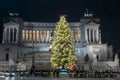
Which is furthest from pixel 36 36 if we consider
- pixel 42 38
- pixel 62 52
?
pixel 62 52

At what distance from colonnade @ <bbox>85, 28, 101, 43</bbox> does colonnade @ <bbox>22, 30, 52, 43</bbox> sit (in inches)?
709

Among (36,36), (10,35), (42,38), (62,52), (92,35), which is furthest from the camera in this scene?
(42,38)

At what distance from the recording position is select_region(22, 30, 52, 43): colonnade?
167500 millimetres

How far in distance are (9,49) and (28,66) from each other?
3683cm

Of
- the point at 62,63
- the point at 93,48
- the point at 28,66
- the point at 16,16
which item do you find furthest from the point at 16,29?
the point at 62,63

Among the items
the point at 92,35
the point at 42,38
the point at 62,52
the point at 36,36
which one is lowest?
the point at 62,52

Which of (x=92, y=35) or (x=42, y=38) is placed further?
(x=42, y=38)

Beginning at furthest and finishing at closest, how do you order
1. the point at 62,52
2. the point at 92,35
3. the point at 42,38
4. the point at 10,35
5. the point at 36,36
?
the point at 42,38 < the point at 36,36 < the point at 92,35 < the point at 10,35 < the point at 62,52

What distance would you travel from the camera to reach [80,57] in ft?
504

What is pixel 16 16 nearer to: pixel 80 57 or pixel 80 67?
pixel 80 57

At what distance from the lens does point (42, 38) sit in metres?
169

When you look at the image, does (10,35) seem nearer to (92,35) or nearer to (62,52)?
(92,35)

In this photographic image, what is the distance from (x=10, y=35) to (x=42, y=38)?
1550 centimetres

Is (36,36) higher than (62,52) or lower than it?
higher
